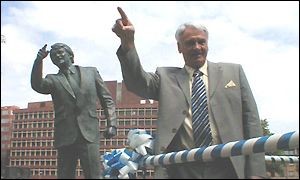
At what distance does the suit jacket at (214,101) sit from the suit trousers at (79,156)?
64.5 inches

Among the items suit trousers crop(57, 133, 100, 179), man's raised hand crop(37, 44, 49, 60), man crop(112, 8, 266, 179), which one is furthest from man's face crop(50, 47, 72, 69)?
man crop(112, 8, 266, 179)

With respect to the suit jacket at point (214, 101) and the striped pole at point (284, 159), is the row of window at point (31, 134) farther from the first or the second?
the suit jacket at point (214, 101)

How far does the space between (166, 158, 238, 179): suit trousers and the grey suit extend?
1.92 metres

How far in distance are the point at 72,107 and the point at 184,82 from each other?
190cm

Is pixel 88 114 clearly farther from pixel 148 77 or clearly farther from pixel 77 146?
pixel 148 77

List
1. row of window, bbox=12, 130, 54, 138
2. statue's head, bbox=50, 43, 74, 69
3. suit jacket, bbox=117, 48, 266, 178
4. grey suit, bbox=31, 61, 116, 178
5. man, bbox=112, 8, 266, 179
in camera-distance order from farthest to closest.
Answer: row of window, bbox=12, 130, 54, 138
statue's head, bbox=50, 43, 74, 69
grey suit, bbox=31, 61, 116, 178
suit jacket, bbox=117, 48, 266, 178
man, bbox=112, 8, 266, 179

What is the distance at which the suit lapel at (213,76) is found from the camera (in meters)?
3.37

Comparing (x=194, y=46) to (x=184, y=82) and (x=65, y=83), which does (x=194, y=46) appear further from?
(x=65, y=83)

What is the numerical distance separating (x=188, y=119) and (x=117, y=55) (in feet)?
2.34

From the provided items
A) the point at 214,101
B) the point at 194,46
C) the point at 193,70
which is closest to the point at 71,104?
the point at 193,70

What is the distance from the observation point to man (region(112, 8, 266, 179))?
10.1ft

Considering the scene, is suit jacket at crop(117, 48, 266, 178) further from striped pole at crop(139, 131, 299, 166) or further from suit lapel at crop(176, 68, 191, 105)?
striped pole at crop(139, 131, 299, 166)

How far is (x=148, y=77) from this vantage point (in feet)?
11.0

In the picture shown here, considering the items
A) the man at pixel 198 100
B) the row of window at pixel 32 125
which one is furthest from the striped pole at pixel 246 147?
the row of window at pixel 32 125
